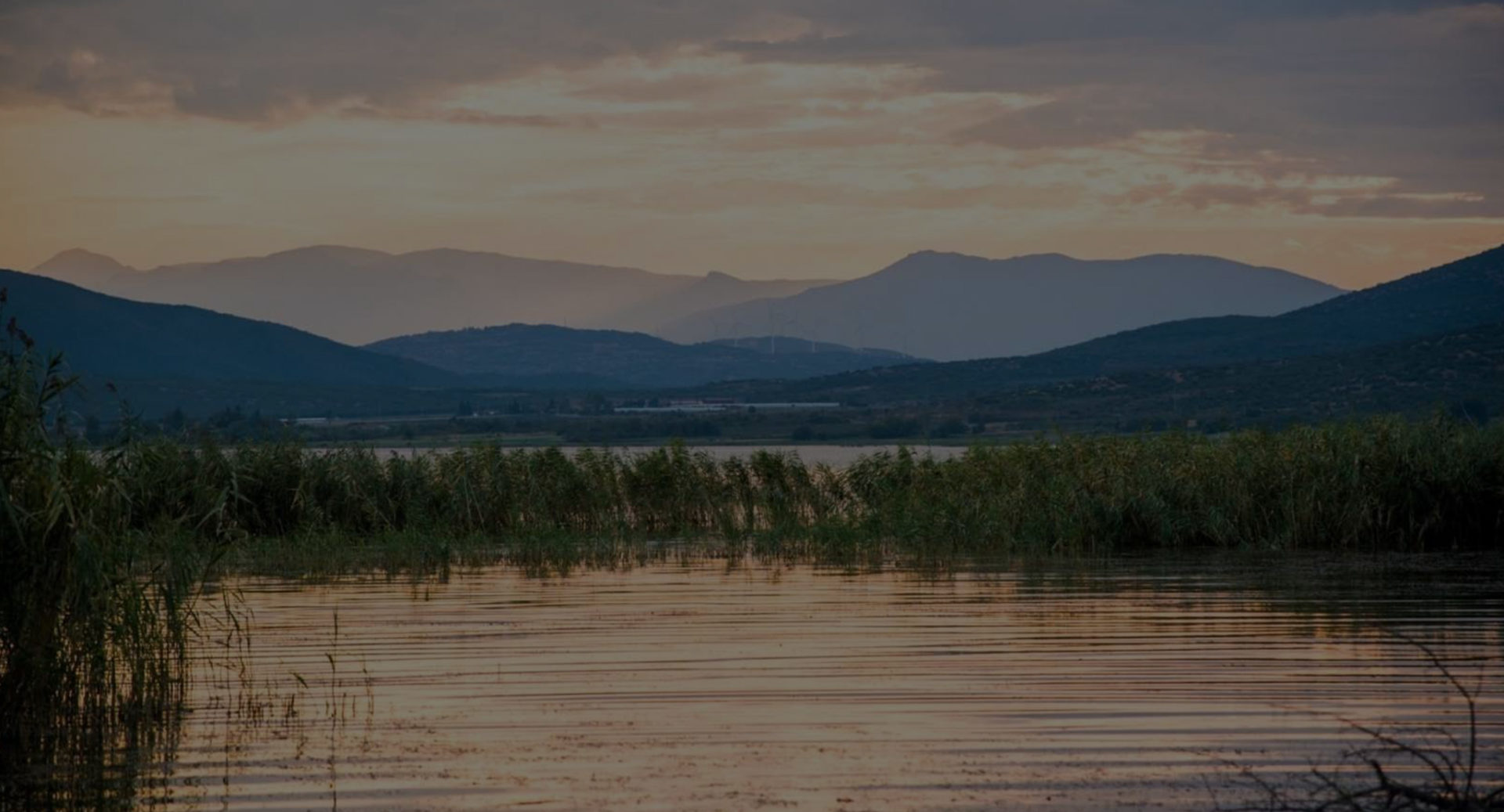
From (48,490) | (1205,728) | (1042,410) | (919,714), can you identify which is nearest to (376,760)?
(48,490)

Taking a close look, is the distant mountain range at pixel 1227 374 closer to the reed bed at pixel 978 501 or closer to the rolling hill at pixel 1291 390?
the rolling hill at pixel 1291 390

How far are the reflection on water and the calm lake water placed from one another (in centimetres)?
5

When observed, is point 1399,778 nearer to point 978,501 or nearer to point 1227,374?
point 978,501

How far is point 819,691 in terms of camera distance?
1588cm

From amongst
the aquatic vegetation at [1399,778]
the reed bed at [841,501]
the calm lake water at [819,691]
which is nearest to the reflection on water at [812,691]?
the calm lake water at [819,691]

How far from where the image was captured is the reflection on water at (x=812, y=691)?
40.8ft

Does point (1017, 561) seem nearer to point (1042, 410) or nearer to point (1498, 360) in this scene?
point (1498, 360)

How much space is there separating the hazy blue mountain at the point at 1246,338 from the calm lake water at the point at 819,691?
4640 inches

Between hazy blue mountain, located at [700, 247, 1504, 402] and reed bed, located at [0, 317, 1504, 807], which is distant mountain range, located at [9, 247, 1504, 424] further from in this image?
reed bed, located at [0, 317, 1504, 807]

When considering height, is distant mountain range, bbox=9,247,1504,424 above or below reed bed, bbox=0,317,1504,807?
above

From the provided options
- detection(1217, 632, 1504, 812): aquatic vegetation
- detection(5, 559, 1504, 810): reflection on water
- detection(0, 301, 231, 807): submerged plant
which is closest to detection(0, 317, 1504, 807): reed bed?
detection(5, 559, 1504, 810): reflection on water

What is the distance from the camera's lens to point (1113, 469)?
30516 millimetres

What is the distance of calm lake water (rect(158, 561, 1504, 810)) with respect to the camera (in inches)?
490

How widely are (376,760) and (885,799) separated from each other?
4.19 meters
